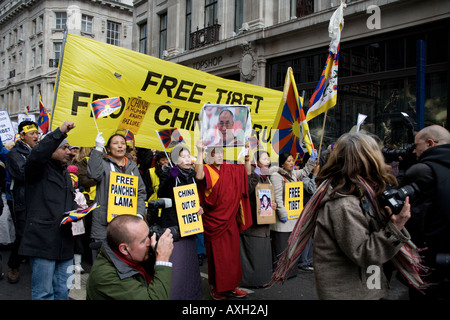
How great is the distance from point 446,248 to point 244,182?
2.62 metres

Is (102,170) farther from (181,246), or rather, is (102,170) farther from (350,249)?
(350,249)

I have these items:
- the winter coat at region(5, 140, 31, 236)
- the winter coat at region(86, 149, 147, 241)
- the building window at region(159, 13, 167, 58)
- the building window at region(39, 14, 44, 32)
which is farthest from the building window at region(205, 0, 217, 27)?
the building window at region(39, 14, 44, 32)

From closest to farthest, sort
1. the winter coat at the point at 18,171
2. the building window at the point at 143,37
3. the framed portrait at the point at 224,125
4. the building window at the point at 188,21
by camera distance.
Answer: the framed portrait at the point at 224,125
the winter coat at the point at 18,171
the building window at the point at 188,21
the building window at the point at 143,37

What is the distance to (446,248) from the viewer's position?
2633mm

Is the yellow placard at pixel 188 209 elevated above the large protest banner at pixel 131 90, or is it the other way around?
the large protest banner at pixel 131 90

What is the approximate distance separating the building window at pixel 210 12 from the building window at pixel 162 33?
12.5ft

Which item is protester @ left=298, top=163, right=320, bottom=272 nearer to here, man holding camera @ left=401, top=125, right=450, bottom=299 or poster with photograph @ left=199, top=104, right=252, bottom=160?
poster with photograph @ left=199, top=104, right=252, bottom=160

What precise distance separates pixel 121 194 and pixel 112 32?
44.9 metres

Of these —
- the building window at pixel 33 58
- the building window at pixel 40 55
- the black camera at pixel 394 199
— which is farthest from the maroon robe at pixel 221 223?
the building window at pixel 33 58

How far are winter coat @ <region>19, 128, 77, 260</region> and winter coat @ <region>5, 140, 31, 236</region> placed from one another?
144 centimetres

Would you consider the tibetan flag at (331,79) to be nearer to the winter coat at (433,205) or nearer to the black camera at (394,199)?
the winter coat at (433,205)

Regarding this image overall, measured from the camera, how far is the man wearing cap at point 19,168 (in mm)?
4934

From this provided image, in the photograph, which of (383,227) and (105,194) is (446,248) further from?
(105,194)
